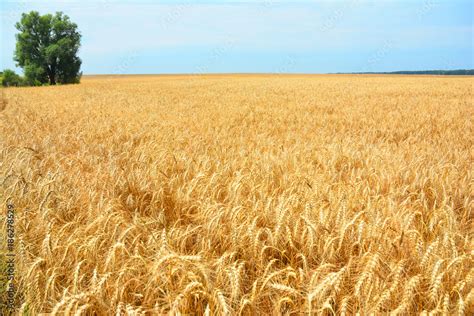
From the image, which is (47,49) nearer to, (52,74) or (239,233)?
(52,74)

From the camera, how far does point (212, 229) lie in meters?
2.24

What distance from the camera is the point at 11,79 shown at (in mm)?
48781

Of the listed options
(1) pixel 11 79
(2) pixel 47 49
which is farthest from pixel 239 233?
(1) pixel 11 79

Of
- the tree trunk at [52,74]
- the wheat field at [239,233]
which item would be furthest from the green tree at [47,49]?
the wheat field at [239,233]

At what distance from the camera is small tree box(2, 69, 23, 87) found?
47.3 m

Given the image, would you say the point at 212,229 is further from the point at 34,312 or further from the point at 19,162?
the point at 19,162

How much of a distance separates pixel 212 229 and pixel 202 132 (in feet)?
13.4

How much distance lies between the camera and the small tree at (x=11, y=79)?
47281mm

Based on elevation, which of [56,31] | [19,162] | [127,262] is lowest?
[127,262]

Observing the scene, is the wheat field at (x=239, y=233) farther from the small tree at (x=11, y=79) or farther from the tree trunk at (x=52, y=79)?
the small tree at (x=11, y=79)

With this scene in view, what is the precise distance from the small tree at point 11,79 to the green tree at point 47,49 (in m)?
3.12

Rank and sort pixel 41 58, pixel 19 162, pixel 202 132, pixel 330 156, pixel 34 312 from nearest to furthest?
pixel 34 312 < pixel 19 162 < pixel 330 156 < pixel 202 132 < pixel 41 58

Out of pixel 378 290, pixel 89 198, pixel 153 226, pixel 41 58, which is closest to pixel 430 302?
pixel 378 290

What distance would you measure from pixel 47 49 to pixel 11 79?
1017 cm
